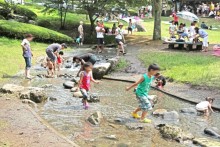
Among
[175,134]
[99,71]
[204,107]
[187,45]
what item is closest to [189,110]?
[204,107]

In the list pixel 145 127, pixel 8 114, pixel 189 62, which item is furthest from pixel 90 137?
pixel 189 62

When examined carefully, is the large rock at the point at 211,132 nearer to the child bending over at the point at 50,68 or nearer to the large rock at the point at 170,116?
the large rock at the point at 170,116

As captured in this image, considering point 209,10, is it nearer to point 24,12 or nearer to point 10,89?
point 24,12

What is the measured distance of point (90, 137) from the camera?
8758 millimetres

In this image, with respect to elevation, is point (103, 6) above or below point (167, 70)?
above

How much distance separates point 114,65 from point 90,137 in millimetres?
9639

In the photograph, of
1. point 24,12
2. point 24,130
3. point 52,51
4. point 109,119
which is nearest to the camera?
point 24,130

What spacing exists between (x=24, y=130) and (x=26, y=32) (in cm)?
1773

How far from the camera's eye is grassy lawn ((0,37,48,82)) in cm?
1679

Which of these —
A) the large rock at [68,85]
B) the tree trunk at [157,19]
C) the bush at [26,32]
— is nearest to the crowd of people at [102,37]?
the bush at [26,32]

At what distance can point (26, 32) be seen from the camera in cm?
2544

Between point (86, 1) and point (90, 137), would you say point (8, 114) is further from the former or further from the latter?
point (86, 1)

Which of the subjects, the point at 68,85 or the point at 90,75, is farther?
the point at 68,85

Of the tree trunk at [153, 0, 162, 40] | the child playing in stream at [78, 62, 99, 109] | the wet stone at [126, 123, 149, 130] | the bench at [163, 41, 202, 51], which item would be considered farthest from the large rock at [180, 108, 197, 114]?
the tree trunk at [153, 0, 162, 40]
